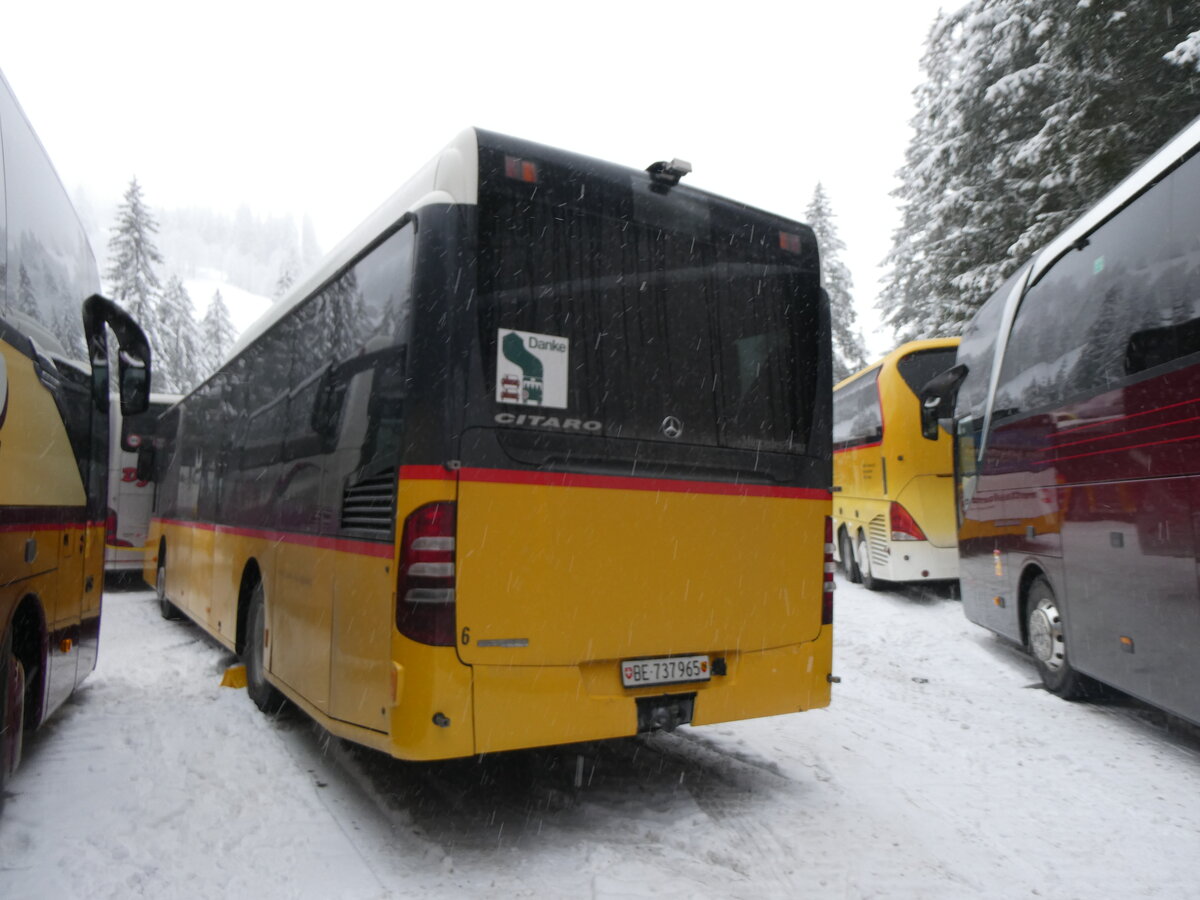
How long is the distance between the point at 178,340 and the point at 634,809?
51.0m

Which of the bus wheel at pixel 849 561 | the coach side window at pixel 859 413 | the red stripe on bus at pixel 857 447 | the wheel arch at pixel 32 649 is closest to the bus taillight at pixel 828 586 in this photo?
the wheel arch at pixel 32 649

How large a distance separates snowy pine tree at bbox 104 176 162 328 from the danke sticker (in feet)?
142

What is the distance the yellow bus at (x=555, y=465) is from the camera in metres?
4.10

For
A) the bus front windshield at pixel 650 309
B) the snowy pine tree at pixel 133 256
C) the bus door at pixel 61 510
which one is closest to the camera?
the bus front windshield at pixel 650 309

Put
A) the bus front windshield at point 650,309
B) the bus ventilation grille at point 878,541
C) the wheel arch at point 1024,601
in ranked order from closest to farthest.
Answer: the bus front windshield at point 650,309 → the wheel arch at point 1024,601 → the bus ventilation grille at point 878,541

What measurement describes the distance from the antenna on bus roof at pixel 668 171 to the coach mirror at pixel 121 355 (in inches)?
136

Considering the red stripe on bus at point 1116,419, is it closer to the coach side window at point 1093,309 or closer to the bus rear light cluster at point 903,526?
the coach side window at point 1093,309

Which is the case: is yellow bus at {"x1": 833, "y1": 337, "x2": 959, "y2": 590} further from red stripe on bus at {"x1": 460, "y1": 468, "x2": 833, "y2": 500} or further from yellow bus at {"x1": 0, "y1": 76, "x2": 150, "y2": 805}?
yellow bus at {"x1": 0, "y1": 76, "x2": 150, "y2": 805}

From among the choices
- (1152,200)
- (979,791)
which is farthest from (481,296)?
(1152,200)

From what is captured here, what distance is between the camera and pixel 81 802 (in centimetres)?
481

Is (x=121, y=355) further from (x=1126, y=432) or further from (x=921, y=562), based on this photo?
(x=921, y=562)

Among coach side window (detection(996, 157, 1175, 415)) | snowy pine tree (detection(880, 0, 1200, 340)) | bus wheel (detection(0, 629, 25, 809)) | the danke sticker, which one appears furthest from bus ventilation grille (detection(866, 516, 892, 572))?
bus wheel (detection(0, 629, 25, 809))

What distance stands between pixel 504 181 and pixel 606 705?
2.62 metres

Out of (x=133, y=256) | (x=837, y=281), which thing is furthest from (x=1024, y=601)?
(x=133, y=256)
